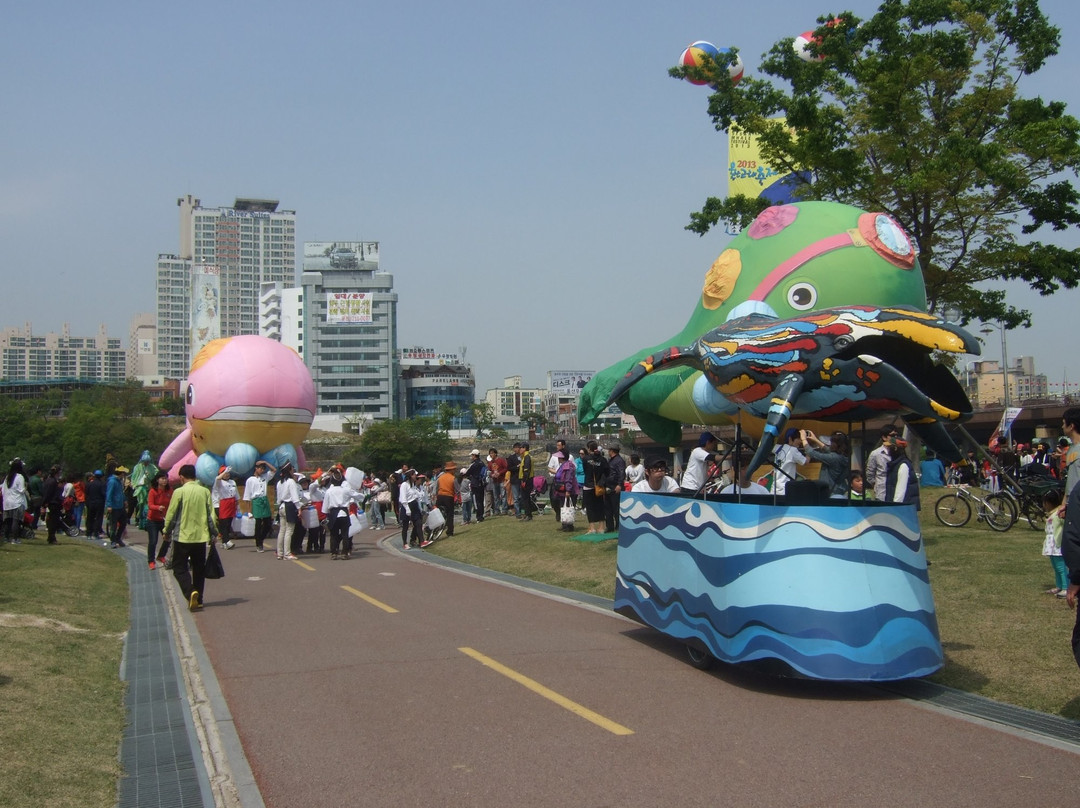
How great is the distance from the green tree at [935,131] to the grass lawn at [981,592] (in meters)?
5.54

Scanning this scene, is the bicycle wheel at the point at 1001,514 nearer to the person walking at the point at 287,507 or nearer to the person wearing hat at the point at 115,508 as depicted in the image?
the person walking at the point at 287,507

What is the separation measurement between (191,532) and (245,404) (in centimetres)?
1550

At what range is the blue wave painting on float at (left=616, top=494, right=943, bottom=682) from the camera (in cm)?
704

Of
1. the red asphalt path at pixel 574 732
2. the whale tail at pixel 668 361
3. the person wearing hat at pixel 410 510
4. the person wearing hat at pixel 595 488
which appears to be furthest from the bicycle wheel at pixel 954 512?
the person wearing hat at pixel 410 510

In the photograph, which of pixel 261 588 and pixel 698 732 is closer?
pixel 698 732

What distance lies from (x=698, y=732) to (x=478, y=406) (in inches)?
5203

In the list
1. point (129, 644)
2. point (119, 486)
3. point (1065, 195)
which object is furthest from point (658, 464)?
point (119, 486)

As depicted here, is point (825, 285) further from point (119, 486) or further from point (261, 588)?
point (119, 486)

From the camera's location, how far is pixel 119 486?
21250 mm

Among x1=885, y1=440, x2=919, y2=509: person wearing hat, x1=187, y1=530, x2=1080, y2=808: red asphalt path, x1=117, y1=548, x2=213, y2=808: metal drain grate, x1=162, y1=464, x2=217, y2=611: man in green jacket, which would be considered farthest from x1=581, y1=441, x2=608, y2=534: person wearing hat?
x1=117, y1=548, x2=213, y2=808: metal drain grate

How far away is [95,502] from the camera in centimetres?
2192

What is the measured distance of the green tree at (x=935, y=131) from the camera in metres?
17.9

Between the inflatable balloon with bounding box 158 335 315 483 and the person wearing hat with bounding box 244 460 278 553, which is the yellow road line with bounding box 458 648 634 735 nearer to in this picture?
the person wearing hat with bounding box 244 460 278 553

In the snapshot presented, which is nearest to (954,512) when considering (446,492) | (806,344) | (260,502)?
(806,344)
